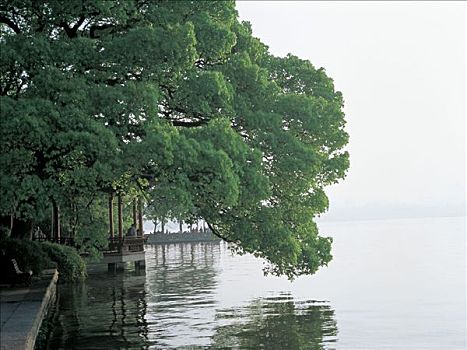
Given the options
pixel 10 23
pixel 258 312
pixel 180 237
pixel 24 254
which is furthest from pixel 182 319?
pixel 180 237

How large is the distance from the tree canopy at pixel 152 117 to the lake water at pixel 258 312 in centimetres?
271

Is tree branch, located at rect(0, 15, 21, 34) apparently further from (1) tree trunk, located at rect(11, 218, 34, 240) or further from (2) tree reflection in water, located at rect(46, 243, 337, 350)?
(2) tree reflection in water, located at rect(46, 243, 337, 350)

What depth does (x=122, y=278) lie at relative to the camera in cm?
4184

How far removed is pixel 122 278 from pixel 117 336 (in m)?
22.4

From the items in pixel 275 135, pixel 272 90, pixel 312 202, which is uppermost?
pixel 272 90

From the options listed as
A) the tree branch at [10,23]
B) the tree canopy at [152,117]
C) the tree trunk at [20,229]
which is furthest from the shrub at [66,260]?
the tree branch at [10,23]

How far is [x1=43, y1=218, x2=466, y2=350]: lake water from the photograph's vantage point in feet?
64.0

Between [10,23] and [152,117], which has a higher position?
[10,23]

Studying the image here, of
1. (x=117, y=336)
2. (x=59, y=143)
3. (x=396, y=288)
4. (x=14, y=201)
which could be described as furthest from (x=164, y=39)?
(x=396, y=288)

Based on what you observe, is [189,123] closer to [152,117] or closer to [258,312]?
[152,117]

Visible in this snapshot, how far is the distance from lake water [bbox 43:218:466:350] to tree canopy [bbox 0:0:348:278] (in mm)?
2707

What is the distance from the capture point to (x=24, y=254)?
24125 millimetres

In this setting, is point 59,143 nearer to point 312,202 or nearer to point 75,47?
point 75,47

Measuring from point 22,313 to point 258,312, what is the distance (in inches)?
430
